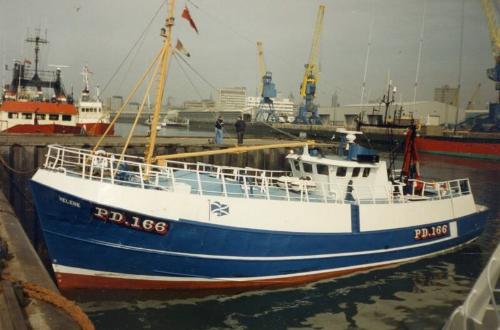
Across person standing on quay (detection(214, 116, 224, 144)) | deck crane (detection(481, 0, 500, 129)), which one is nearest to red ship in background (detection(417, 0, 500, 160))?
deck crane (detection(481, 0, 500, 129))

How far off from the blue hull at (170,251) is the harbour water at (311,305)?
0.38 metres

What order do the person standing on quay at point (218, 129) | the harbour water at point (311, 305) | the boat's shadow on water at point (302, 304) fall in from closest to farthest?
the harbour water at point (311, 305), the boat's shadow on water at point (302, 304), the person standing on quay at point (218, 129)

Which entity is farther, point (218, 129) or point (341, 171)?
point (218, 129)

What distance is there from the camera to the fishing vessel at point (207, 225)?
10.2 metres

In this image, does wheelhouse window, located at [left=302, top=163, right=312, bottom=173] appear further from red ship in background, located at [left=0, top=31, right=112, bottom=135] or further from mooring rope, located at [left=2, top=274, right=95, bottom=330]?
red ship in background, located at [left=0, top=31, right=112, bottom=135]

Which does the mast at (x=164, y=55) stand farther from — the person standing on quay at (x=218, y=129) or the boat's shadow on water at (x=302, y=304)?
the person standing on quay at (x=218, y=129)

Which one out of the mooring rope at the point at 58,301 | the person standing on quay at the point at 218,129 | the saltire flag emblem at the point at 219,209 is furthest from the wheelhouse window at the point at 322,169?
the person standing on quay at the point at 218,129

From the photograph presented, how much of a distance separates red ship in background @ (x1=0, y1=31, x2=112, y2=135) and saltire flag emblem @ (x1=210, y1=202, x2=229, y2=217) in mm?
19127

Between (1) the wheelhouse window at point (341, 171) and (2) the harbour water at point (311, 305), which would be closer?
(2) the harbour water at point (311, 305)

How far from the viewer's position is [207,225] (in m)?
10.6

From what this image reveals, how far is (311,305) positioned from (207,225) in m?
3.46

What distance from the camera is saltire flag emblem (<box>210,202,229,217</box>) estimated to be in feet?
35.4

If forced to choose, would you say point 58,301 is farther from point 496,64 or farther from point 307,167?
point 496,64

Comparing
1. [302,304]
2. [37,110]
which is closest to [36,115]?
[37,110]
